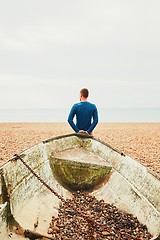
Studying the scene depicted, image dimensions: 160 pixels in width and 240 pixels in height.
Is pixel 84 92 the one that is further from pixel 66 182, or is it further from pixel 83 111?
pixel 66 182

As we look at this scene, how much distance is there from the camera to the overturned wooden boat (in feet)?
14.5

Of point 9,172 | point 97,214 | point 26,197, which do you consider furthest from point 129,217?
point 9,172

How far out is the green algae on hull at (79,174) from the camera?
249 inches

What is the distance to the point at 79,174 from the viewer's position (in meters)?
6.42

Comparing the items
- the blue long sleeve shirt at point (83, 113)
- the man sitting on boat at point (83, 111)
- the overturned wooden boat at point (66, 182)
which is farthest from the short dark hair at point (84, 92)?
the overturned wooden boat at point (66, 182)

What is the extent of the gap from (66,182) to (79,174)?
0.36 meters

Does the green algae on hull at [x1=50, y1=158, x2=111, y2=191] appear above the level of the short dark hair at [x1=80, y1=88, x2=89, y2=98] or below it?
below

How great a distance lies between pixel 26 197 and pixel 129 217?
6.30 feet

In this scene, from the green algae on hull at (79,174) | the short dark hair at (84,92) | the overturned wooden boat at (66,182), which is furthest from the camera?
the short dark hair at (84,92)

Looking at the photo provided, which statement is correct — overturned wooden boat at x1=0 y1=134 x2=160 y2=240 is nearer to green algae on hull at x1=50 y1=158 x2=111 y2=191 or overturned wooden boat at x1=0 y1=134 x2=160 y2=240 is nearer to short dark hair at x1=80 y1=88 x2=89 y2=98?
green algae on hull at x1=50 y1=158 x2=111 y2=191

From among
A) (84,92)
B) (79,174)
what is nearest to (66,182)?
(79,174)

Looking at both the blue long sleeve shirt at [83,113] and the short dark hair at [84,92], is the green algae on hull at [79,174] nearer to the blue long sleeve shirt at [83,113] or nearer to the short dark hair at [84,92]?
the blue long sleeve shirt at [83,113]

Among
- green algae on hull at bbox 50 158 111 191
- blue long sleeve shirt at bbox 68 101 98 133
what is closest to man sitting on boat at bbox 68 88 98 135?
blue long sleeve shirt at bbox 68 101 98 133

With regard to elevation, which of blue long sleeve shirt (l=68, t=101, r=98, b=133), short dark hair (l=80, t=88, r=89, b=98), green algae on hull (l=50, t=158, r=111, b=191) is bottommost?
green algae on hull (l=50, t=158, r=111, b=191)
